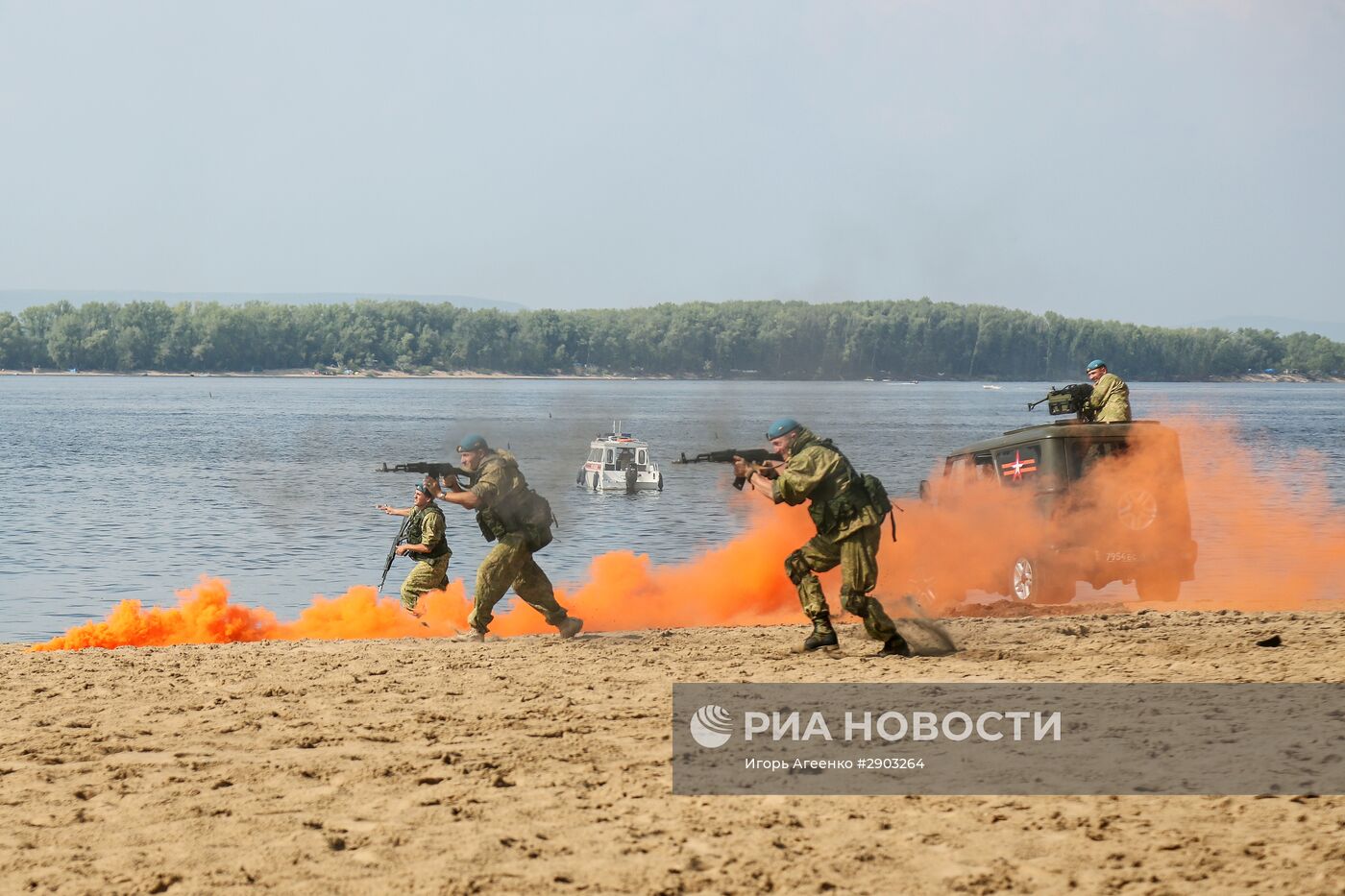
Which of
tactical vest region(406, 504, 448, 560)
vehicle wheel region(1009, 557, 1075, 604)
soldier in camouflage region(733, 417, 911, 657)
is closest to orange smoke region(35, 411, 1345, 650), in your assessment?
vehicle wheel region(1009, 557, 1075, 604)

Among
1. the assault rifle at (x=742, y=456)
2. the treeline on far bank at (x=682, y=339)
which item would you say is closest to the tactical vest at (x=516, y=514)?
the assault rifle at (x=742, y=456)

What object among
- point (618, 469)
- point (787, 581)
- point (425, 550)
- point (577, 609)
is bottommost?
point (618, 469)

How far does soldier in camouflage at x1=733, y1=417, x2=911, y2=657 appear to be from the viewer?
1167 centimetres

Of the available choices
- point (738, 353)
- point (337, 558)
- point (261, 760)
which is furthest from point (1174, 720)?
point (738, 353)

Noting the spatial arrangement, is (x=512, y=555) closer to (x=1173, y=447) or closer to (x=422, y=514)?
(x=422, y=514)

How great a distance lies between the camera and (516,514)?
13203 mm

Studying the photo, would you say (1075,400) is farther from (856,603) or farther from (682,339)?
(682,339)

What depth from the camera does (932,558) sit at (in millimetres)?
18172

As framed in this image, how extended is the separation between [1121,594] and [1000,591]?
Answer: 13.5 ft

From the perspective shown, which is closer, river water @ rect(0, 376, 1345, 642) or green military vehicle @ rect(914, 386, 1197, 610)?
green military vehicle @ rect(914, 386, 1197, 610)

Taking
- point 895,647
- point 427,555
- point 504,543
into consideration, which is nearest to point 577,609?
point 427,555

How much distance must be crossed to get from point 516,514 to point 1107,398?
294 inches

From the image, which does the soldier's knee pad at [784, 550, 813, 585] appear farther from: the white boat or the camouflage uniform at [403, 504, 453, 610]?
the white boat

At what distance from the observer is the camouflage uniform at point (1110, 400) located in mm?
16547
